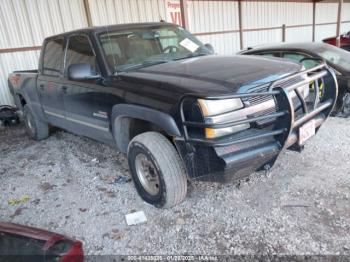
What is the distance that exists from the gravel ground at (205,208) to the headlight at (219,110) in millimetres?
867

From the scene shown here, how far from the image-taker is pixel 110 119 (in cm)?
345

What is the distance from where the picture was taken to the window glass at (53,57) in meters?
4.35

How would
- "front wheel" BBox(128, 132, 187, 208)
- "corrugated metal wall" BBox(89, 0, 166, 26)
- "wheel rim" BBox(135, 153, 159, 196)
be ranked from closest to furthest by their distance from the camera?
"front wheel" BBox(128, 132, 187, 208) < "wheel rim" BBox(135, 153, 159, 196) < "corrugated metal wall" BBox(89, 0, 166, 26)

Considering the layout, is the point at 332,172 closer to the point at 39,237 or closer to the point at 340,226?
the point at 340,226

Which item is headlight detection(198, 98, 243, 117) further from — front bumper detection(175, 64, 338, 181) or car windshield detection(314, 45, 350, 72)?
car windshield detection(314, 45, 350, 72)

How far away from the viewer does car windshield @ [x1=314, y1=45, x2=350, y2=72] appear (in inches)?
215

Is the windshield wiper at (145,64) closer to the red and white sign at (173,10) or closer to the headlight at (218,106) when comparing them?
the headlight at (218,106)

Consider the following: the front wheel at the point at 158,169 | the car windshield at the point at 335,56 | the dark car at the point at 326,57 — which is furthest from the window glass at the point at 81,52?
the car windshield at the point at 335,56

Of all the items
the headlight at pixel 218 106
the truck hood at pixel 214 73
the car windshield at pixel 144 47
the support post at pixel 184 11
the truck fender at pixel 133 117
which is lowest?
the truck fender at pixel 133 117

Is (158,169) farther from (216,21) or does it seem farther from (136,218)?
(216,21)

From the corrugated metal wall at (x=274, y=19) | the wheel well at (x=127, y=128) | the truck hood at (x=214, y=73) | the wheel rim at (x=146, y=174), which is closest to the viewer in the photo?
the truck hood at (x=214, y=73)

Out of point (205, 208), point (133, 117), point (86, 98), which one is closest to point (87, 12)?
point (86, 98)

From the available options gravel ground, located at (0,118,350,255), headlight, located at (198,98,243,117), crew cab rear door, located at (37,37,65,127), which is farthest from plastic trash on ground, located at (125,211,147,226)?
crew cab rear door, located at (37,37,65,127)

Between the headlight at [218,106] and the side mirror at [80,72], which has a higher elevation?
the side mirror at [80,72]
